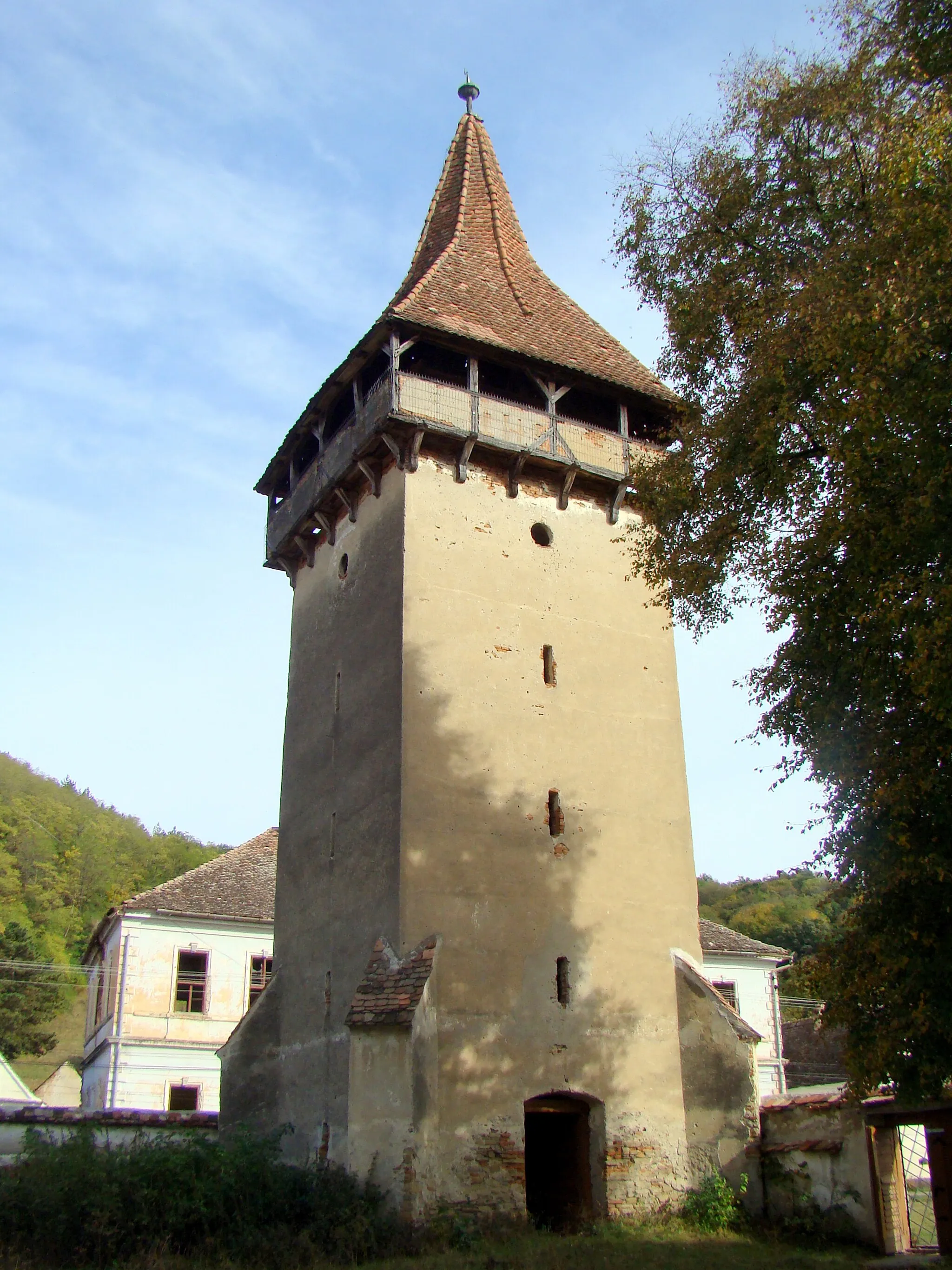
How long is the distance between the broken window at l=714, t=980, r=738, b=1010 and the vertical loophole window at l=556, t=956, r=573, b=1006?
14.4 metres

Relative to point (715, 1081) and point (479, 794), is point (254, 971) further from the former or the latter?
point (715, 1081)

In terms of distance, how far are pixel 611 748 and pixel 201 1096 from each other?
1457 centimetres

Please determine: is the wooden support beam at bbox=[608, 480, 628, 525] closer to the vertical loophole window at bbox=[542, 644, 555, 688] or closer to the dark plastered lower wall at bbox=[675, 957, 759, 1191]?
the vertical loophole window at bbox=[542, 644, 555, 688]

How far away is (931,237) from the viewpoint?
940 centimetres

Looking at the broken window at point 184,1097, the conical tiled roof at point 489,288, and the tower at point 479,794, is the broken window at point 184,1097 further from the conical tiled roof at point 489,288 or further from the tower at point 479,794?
the conical tiled roof at point 489,288

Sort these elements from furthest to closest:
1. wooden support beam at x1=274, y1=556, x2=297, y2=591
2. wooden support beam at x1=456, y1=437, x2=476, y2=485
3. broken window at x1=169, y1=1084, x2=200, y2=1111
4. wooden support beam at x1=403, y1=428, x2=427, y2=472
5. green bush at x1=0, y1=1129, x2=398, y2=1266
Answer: broken window at x1=169, y1=1084, x2=200, y2=1111
wooden support beam at x1=274, y1=556, x2=297, y2=591
wooden support beam at x1=456, y1=437, x2=476, y2=485
wooden support beam at x1=403, y1=428, x2=427, y2=472
green bush at x1=0, y1=1129, x2=398, y2=1266

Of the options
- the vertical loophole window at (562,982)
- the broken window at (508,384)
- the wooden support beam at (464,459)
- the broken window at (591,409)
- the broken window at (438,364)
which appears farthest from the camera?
the broken window at (591,409)

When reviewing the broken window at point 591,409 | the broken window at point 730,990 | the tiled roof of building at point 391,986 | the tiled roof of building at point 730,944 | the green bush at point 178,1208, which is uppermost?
the broken window at point 591,409

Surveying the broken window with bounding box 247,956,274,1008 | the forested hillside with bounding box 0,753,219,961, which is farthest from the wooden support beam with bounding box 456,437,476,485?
the forested hillside with bounding box 0,753,219,961

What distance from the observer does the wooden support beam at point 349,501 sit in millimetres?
18141

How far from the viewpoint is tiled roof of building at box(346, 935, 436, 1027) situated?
1333cm

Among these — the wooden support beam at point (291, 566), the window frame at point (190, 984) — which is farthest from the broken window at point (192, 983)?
the wooden support beam at point (291, 566)

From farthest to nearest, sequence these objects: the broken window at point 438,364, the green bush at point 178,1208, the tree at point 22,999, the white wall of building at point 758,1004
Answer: the tree at point 22,999, the white wall of building at point 758,1004, the broken window at point 438,364, the green bush at point 178,1208

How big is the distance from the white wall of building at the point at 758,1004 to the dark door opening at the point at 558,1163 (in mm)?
12734
